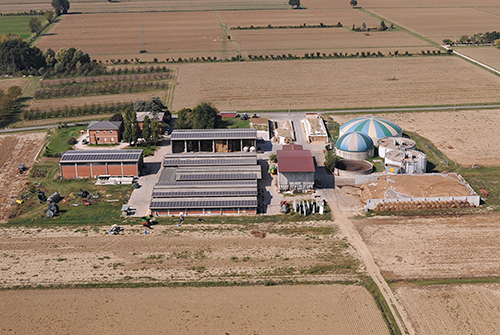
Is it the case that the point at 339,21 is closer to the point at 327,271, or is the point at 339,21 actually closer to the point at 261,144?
the point at 261,144

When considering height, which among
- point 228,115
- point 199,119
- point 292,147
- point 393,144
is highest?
point 199,119

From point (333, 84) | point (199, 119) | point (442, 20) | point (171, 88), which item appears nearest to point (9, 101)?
point (171, 88)

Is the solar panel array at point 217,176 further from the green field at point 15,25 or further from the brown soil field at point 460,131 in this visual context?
the green field at point 15,25

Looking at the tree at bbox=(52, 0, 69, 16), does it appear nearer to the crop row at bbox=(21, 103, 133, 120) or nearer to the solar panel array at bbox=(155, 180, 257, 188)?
the crop row at bbox=(21, 103, 133, 120)

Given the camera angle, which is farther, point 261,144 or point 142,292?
point 261,144

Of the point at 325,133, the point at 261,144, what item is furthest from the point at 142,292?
the point at 325,133

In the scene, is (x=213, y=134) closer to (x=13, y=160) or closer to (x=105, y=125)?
(x=105, y=125)
